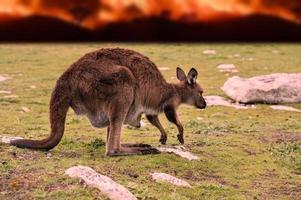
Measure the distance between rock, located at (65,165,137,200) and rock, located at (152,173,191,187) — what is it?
910 mm

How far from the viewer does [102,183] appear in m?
6.52

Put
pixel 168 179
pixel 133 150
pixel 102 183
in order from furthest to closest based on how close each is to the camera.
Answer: pixel 133 150
pixel 168 179
pixel 102 183

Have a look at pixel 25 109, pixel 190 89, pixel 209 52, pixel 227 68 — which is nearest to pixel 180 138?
pixel 190 89

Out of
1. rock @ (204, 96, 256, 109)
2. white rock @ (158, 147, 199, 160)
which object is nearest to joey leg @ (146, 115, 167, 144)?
white rock @ (158, 147, 199, 160)

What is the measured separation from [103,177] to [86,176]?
211 millimetres

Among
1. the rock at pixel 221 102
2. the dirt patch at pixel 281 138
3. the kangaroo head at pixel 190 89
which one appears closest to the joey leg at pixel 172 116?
the kangaroo head at pixel 190 89

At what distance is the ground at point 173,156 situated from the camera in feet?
22.3

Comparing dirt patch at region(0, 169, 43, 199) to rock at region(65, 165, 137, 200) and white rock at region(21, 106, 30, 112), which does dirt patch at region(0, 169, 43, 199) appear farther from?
white rock at region(21, 106, 30, 112)

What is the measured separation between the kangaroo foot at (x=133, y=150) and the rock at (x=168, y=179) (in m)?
1.02

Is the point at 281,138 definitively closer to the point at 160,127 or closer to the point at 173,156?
the point at 160,127

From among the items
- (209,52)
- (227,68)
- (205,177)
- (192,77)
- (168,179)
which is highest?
(209,52)

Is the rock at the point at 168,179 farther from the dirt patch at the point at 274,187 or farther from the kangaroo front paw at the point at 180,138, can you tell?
the kangaroo front paw at the point at 180,138

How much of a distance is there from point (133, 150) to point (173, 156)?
2.14 ft

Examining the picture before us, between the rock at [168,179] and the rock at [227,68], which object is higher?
the rock at [227,68]
